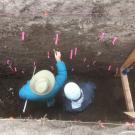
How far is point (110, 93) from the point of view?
3.51m

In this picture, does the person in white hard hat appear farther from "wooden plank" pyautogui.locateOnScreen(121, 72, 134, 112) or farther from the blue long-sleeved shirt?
"wooden plank" pyautogui.locateOnScreen(121, 72, 134, 112)

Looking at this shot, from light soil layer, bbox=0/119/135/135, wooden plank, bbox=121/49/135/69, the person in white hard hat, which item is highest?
wooden plank, bbox=121/49/135/69

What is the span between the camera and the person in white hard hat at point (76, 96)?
2.57 metres

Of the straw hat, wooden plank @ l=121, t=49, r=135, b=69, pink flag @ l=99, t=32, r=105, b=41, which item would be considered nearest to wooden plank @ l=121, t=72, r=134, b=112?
wooden plank @ l=121, t=49, r=135, b=69

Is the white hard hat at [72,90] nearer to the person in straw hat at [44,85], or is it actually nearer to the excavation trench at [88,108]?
the person in straw hat at [44,85]

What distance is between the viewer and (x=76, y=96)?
2611mm

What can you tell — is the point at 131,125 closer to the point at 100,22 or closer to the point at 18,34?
the point at 100,22

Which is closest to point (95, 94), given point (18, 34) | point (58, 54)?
point (58, 54)

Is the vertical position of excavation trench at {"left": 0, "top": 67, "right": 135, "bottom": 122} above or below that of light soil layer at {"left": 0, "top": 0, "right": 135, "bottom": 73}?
below

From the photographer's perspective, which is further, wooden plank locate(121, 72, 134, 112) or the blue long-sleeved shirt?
wooden plank locate(121, 72, 134, 112)

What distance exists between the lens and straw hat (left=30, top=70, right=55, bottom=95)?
254 centimetres

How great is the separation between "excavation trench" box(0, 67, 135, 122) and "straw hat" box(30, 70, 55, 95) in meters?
0.58

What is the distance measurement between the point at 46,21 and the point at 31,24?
0.13 meters

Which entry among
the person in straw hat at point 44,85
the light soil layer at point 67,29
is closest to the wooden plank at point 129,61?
the light soil layer at point 67,29
